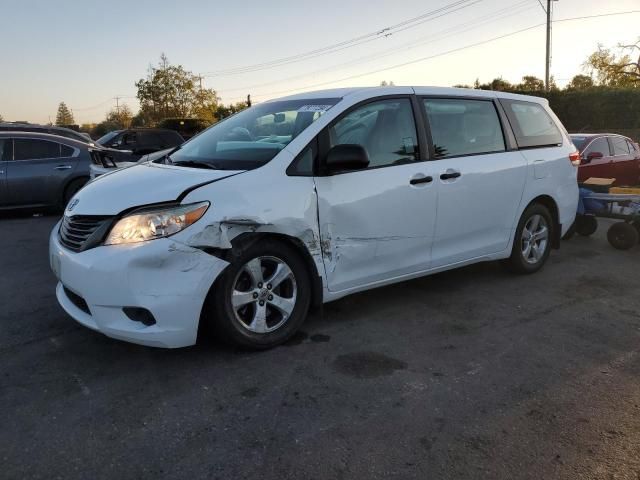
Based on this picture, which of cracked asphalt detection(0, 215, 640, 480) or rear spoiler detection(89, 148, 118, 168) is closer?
cracked asphalt detection(0, 215, 640, 480)

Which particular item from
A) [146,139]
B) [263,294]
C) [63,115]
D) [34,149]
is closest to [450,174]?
[263,294]

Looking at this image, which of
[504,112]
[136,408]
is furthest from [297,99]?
[136,408]

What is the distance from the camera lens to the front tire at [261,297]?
3.39 metres

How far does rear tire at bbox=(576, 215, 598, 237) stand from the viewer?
25.3ft

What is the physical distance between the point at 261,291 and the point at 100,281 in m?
0.97

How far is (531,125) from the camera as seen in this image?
539 cm

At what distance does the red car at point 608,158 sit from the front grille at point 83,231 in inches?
352

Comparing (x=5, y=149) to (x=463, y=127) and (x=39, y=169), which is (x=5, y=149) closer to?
(x=39, y=169)

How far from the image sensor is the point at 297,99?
4445mm

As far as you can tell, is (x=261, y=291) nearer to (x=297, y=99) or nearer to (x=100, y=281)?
(x=100, y=281)

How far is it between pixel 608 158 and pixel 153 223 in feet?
34.0

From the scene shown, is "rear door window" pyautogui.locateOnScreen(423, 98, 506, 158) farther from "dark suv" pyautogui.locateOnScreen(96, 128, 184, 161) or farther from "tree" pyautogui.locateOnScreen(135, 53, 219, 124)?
"tree" pyautogui.locateOnScreen(135, 53, 219, 124)

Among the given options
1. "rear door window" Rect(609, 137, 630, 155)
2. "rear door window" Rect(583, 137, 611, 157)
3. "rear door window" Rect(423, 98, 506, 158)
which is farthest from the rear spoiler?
"rear door window" Rect(609, 137, 630, 155)

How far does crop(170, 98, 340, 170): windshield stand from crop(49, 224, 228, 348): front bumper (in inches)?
31.1
